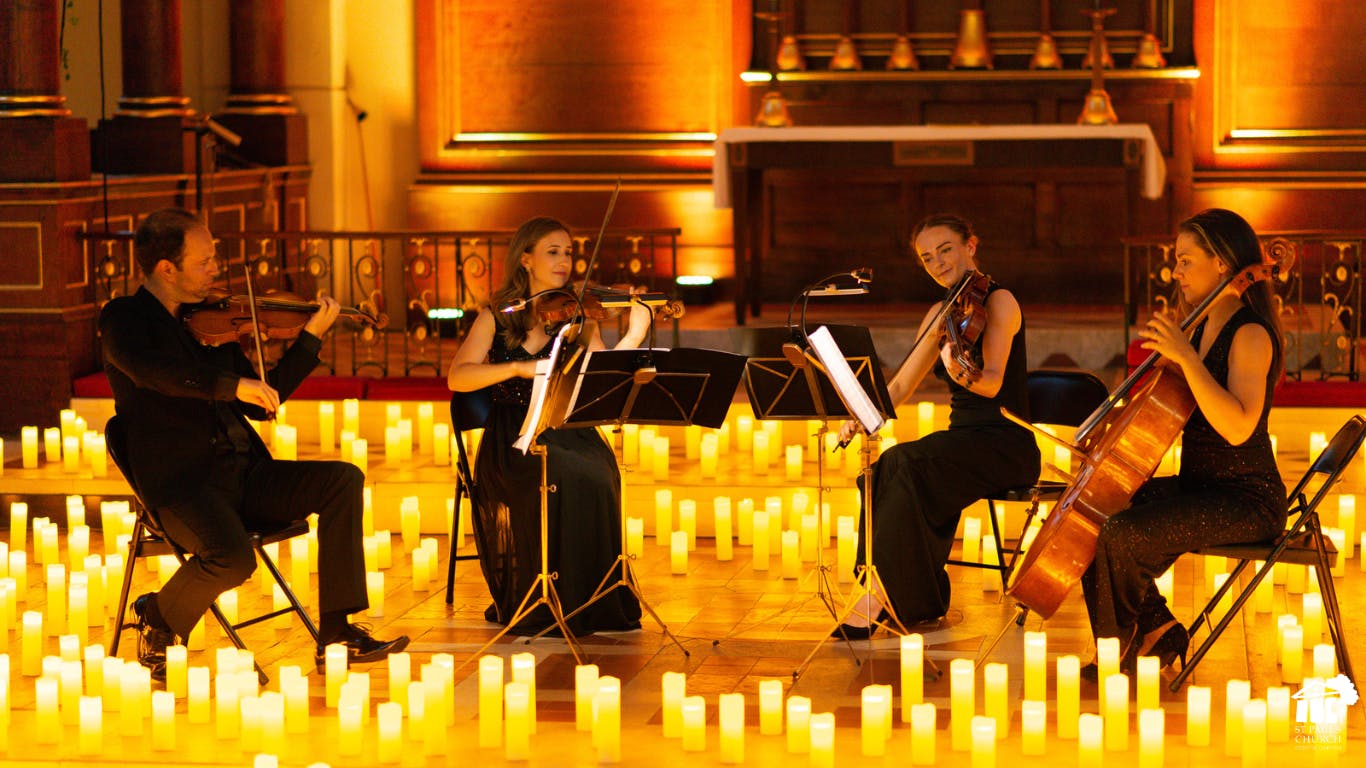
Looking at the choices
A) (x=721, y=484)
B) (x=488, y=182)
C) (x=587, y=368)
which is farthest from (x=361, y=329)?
(x=587, y=368)

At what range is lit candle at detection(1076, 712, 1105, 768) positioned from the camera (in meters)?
4.16

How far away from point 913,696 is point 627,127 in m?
6.51

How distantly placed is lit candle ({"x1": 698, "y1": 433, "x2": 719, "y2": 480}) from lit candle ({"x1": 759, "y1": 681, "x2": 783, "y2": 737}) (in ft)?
8.74

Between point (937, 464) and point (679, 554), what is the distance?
1.22 meters

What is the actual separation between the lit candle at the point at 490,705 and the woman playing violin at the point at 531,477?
115cm

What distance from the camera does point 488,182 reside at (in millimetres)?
10828

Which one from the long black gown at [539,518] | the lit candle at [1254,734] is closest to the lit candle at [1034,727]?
the lit candle at [1254,734]

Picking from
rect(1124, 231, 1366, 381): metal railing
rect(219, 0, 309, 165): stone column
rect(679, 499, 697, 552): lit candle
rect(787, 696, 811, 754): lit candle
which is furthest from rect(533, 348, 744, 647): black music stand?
rect(219, 0, 309, 165): stone column

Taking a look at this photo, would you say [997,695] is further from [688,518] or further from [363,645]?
[688,518]

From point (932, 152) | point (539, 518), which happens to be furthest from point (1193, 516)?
point (932, 152)

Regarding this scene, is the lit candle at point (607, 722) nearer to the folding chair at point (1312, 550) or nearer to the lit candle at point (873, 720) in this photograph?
the lit candle at point (873, 720)

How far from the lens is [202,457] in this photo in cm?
517

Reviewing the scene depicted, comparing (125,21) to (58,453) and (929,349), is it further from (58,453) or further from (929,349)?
(929,349)
